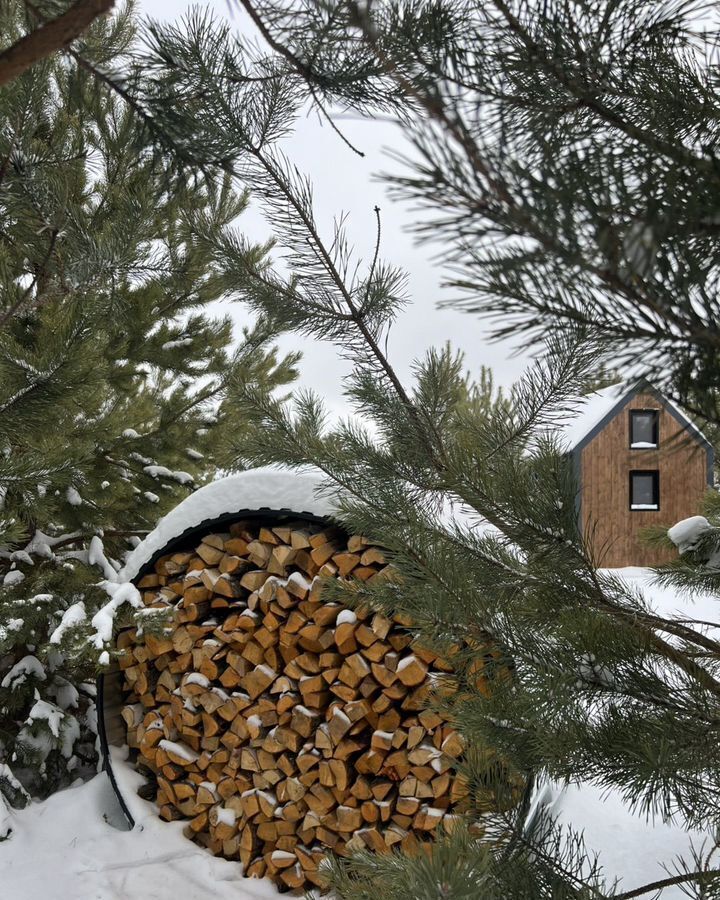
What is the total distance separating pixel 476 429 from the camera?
189 cm

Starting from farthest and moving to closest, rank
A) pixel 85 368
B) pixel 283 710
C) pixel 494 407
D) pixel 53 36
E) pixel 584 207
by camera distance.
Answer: pixel 283 710
pixel 85 368
pixel 494 407
pixel 53 36
pixel 584 207

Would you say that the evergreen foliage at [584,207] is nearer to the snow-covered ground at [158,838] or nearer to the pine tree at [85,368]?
the pine tree at [85,368]

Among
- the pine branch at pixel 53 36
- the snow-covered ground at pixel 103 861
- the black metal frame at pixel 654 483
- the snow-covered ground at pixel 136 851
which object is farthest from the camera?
the black metal frame at pixel 654 483

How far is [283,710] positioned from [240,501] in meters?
0.82

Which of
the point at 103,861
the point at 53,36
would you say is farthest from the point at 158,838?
the point at 53,36

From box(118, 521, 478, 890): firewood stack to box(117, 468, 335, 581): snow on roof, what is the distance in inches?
4.0

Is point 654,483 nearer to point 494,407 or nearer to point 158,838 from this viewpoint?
point 158,838

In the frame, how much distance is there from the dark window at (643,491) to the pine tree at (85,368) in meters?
6.07

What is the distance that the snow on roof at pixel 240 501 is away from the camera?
8.90 feet

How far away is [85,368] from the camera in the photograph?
235 cm

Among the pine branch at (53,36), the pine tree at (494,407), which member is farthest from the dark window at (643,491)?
the pine branch at (53,36)

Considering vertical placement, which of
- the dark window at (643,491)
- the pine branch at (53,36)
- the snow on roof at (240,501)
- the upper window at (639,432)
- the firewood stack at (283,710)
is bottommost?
the firewood stack at (283,710)

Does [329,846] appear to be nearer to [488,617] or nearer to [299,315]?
[488,617]

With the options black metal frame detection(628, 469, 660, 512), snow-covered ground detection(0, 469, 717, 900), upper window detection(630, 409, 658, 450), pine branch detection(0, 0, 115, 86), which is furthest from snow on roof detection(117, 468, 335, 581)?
black metal frame detection(628, 469, 660, 512)
